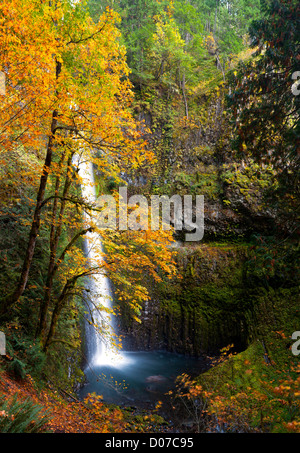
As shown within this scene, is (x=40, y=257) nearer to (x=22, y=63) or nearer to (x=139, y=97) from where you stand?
(x=22, y=63)

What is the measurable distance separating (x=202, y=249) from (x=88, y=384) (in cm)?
762

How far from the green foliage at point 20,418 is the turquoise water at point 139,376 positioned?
13.1 ft

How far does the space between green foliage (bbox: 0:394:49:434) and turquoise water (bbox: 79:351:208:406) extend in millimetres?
3993

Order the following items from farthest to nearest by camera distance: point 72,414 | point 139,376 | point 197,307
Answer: point 197,307, point 139,376, point 72,414

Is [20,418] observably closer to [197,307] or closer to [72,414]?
[72,414]

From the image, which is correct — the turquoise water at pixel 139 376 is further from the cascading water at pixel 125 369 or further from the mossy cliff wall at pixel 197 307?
the mossy cliff wall at pixel 197 307

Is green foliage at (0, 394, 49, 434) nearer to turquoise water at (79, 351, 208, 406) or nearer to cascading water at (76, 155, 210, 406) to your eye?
turquoise water at (79, 351, 208, 406)

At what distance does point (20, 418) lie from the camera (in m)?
3.43

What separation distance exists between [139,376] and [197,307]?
4.05 meters

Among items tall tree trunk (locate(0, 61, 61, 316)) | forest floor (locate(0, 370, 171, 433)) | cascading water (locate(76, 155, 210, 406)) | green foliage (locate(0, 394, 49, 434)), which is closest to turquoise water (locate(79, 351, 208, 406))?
cascading water (locate(76, 155, 210, 406))

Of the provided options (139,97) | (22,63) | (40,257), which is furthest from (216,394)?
(139,97)

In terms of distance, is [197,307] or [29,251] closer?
[29,251]

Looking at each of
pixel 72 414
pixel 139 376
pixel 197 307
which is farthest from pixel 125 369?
pixel 72 414

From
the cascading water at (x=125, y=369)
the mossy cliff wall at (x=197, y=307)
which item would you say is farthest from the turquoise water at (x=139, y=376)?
the mossy cliff wall at (x=197, y=307)
